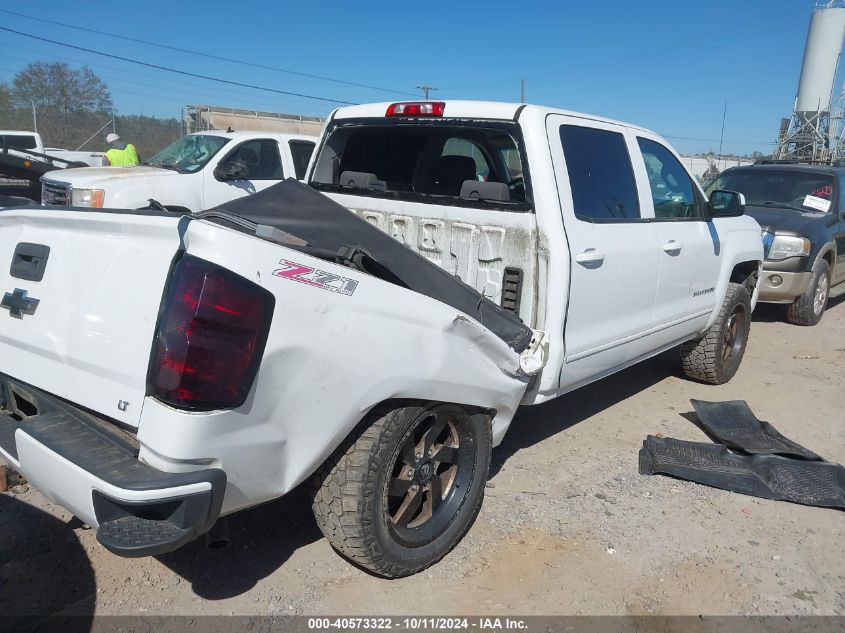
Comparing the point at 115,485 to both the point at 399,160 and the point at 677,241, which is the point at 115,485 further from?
the point at 677,241

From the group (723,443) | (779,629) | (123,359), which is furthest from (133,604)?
(723,443)

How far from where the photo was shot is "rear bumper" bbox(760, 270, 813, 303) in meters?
7.85

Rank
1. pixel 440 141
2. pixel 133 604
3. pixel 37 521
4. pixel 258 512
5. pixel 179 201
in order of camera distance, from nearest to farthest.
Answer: pixel 133 604 < pixel 37 521 < pixel 258 512 < pixel 440 141 < pixel 179 201

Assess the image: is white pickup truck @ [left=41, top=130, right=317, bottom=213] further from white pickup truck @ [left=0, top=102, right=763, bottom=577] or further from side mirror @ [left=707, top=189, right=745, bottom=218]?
side mirror @ [left=707, top=189, right=745, bottom=218]

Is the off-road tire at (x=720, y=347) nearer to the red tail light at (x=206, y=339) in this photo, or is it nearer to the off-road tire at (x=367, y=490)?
the off-road tire at (x=367, y=490)

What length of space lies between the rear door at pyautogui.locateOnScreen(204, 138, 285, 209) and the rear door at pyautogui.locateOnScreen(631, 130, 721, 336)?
5.97 metres

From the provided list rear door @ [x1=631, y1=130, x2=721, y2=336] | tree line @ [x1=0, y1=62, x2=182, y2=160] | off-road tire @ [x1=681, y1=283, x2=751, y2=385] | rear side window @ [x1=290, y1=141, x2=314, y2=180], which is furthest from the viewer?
tree line @ [x1=0, y1=62, x2=182, y2=160]

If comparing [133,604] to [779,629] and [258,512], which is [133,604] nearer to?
[258,512]

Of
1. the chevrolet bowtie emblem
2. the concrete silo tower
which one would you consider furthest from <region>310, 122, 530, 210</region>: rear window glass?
the concrete silo tower

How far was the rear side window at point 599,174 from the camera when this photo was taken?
142 inches

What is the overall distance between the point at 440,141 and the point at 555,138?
1008 mm

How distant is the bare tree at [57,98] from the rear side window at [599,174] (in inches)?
1377

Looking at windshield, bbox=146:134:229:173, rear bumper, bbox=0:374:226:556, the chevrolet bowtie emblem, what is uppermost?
windshield, bbox=146:134:229:173

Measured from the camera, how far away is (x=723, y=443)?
4.43m
